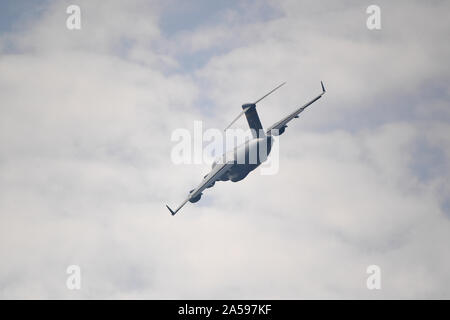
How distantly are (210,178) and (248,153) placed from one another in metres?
7.31

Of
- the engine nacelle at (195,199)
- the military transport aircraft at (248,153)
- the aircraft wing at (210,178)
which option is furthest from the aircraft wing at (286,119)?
the engine nacelle at (195,199)

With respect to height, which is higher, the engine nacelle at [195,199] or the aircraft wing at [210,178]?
the aircraft wing at [210,178]

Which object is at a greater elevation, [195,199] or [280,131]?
[280,131]

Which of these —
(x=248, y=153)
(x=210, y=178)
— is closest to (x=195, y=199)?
(x=210, y=178)

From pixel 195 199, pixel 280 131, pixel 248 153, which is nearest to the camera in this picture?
pixel 248 153

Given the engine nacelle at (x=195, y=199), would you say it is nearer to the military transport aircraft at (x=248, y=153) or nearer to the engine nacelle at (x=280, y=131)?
the military transport aircraft at (x=248, y=153)

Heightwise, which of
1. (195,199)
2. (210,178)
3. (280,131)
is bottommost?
(195,199)

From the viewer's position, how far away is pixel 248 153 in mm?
63344

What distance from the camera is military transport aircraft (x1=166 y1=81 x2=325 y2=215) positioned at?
63.6 meters

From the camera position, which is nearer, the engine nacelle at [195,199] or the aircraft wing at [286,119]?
the aircraft wing at [286,119]

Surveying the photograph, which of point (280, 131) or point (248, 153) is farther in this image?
point (280, 131)

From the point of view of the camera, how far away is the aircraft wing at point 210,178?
64750mm

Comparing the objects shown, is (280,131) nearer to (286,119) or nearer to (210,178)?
(286,119)
